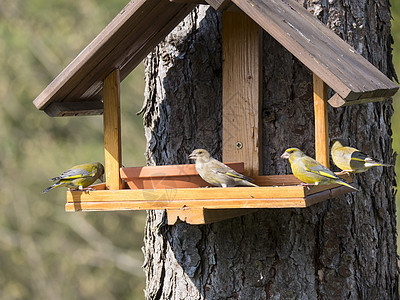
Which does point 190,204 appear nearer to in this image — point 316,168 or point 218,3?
point 316,168

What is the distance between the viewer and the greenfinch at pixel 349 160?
11.9 feet

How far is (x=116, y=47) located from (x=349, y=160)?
4.73 ft

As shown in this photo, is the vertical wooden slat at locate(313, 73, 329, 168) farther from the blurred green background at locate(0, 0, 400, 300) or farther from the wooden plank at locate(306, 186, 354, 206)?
the blurred green background at locate(0, 0, 400, 300)

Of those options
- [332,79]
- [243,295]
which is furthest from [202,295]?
[332,79]

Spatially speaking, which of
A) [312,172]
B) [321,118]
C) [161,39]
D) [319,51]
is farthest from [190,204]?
[161,39]

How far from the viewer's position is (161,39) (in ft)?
13.2

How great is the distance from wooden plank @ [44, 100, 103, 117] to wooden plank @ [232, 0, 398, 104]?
3.73ft

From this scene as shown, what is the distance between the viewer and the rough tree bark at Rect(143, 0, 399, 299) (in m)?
3.87

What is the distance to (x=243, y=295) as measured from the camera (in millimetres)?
3918

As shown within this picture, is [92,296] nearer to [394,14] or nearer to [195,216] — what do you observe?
[394,14]

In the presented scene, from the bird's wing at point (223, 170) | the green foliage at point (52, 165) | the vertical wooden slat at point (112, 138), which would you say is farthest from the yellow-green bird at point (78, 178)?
the green foliage at point (52, 165)

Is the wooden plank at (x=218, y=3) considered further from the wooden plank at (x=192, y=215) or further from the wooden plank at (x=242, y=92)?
the wooden plank at (x=192, y=215)

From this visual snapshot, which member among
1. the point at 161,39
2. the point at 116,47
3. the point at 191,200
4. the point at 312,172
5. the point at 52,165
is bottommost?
the point at 191,200

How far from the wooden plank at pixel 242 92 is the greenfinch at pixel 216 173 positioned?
38cm
